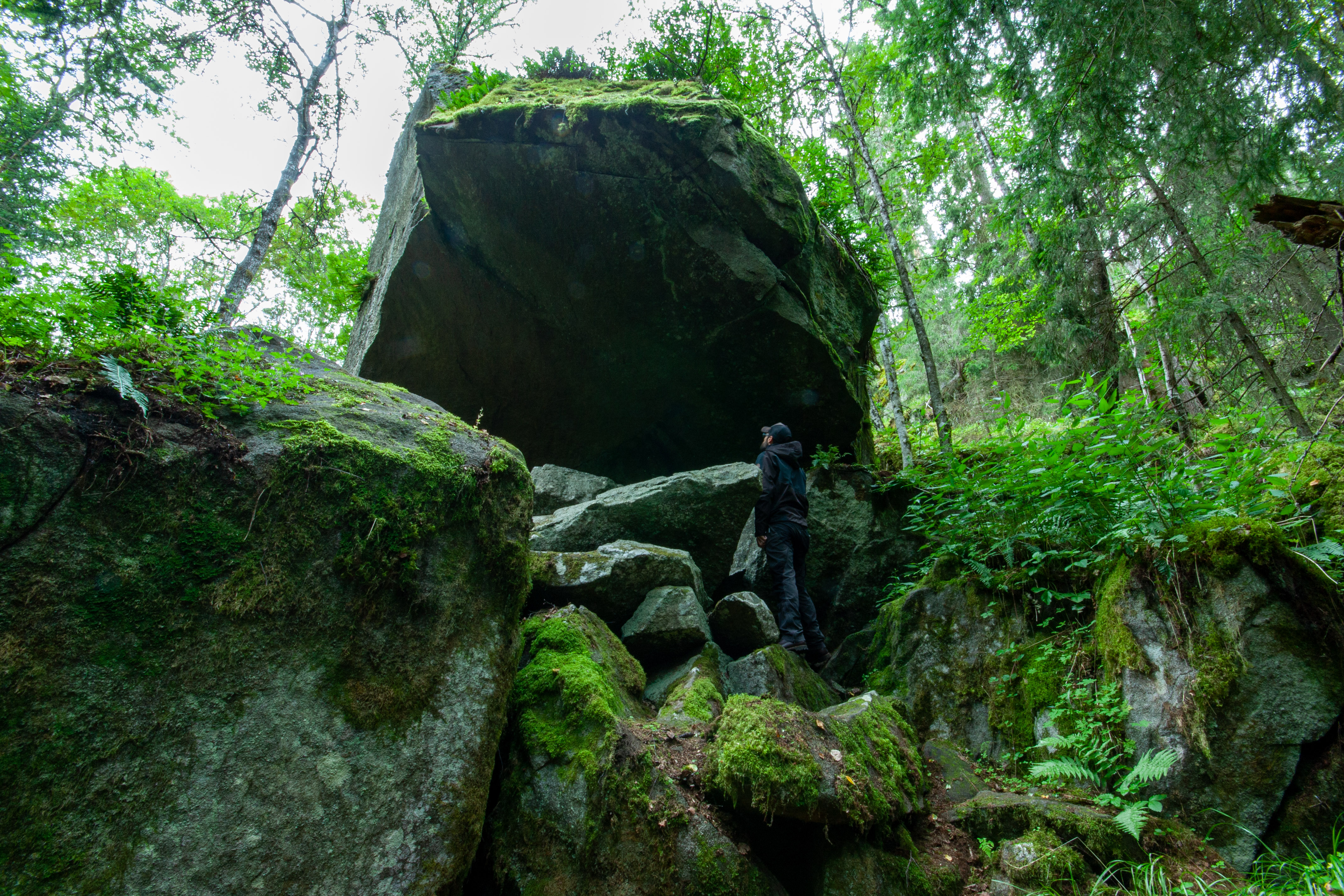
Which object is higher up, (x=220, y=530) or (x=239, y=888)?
(x=220, y=530)

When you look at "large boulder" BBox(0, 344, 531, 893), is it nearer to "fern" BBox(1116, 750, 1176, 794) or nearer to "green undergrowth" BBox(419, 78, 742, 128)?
"fern" BBox(1116, 750, 1176, 794)

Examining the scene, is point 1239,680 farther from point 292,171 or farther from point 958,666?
point 292,171

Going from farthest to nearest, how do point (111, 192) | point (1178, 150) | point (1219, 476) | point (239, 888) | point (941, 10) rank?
point (111, 192), point (941, 10), point (1178, 150), point (1219, 476), point (239, 888)

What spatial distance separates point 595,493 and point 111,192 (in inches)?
890

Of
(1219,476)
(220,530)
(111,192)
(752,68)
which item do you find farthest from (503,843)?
(111,192)

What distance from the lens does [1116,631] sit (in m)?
4.12

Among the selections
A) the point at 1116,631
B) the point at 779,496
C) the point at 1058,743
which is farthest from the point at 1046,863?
the point at 779,496

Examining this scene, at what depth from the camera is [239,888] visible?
2.32 meters

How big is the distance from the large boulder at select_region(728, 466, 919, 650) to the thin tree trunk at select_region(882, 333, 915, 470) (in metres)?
0.90

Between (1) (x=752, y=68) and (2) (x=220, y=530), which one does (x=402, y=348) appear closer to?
(2) (x=220, y=530)

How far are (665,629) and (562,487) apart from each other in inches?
133

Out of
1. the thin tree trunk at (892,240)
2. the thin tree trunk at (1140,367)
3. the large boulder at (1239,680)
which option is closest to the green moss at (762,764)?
the large boulder at (1239,680)

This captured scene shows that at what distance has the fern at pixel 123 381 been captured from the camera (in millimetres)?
2682

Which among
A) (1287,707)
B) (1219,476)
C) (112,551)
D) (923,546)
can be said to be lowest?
(1287,707)
